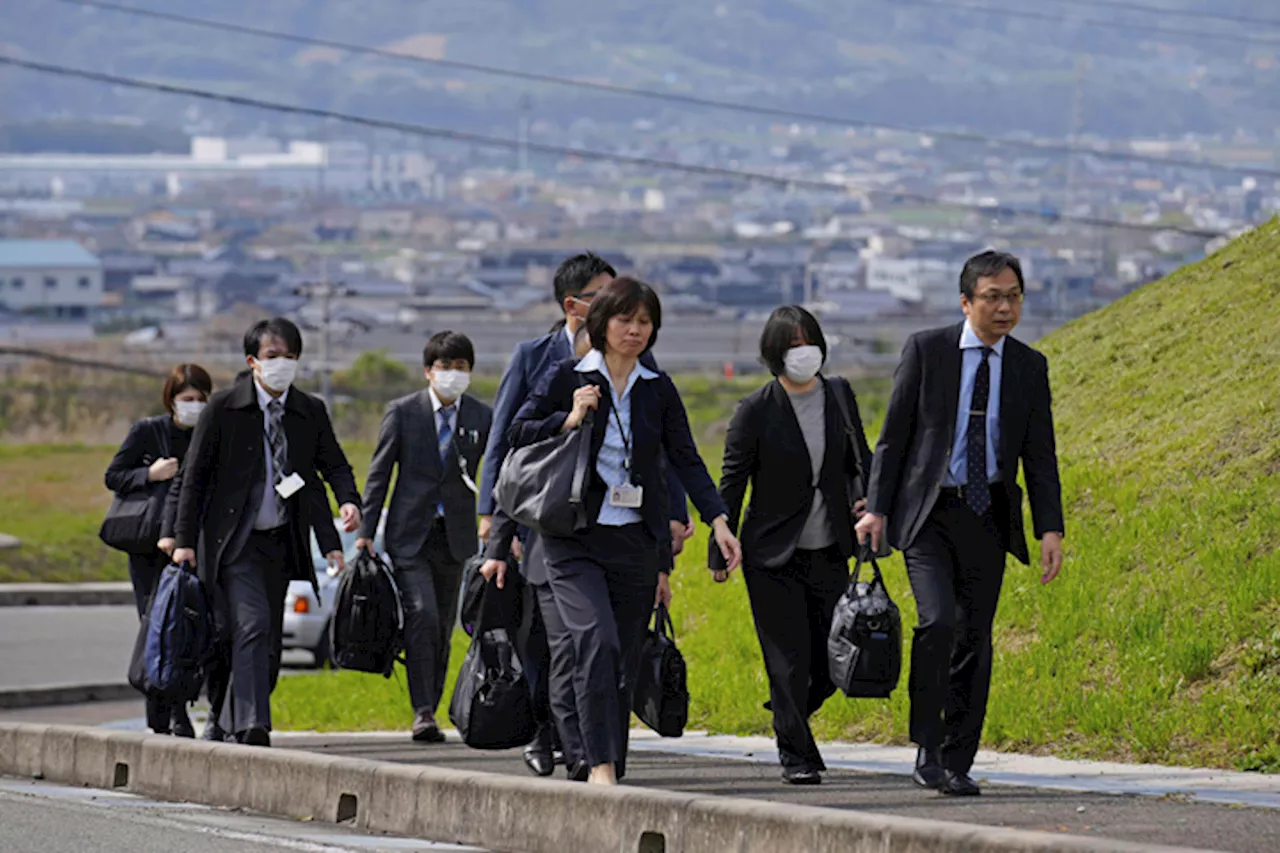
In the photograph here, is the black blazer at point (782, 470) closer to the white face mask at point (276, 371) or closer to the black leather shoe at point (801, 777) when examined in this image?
the black leather shoe at point (801, 777)

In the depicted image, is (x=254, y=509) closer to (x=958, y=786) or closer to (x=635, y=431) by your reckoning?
(x=635, y=431)

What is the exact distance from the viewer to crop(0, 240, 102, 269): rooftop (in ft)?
598

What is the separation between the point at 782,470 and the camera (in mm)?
9102

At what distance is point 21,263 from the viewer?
180500 millimetres

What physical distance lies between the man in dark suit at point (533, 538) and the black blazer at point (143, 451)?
2.94 m

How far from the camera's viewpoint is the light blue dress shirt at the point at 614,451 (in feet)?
27.4

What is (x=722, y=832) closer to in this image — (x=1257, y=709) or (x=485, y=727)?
(x=485, y=727)

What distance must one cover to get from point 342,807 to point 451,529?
2867mm

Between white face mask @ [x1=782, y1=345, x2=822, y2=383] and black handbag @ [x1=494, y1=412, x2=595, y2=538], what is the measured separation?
42.0 inches

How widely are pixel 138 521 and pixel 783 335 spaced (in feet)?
13.3

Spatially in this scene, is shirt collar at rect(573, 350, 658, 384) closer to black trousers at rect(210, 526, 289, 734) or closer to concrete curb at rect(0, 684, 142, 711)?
black trousers at rect(210, 526, 289, 734)

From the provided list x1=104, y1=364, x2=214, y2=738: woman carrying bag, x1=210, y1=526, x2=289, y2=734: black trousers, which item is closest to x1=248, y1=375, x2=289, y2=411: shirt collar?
x1=210, y1=526, x2=289, y2=734: black trousers

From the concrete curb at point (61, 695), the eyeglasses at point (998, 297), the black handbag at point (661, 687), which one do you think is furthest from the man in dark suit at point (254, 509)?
the concrete curb at point (61, 695)

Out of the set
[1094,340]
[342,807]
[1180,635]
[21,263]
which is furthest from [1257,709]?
[21,263]
